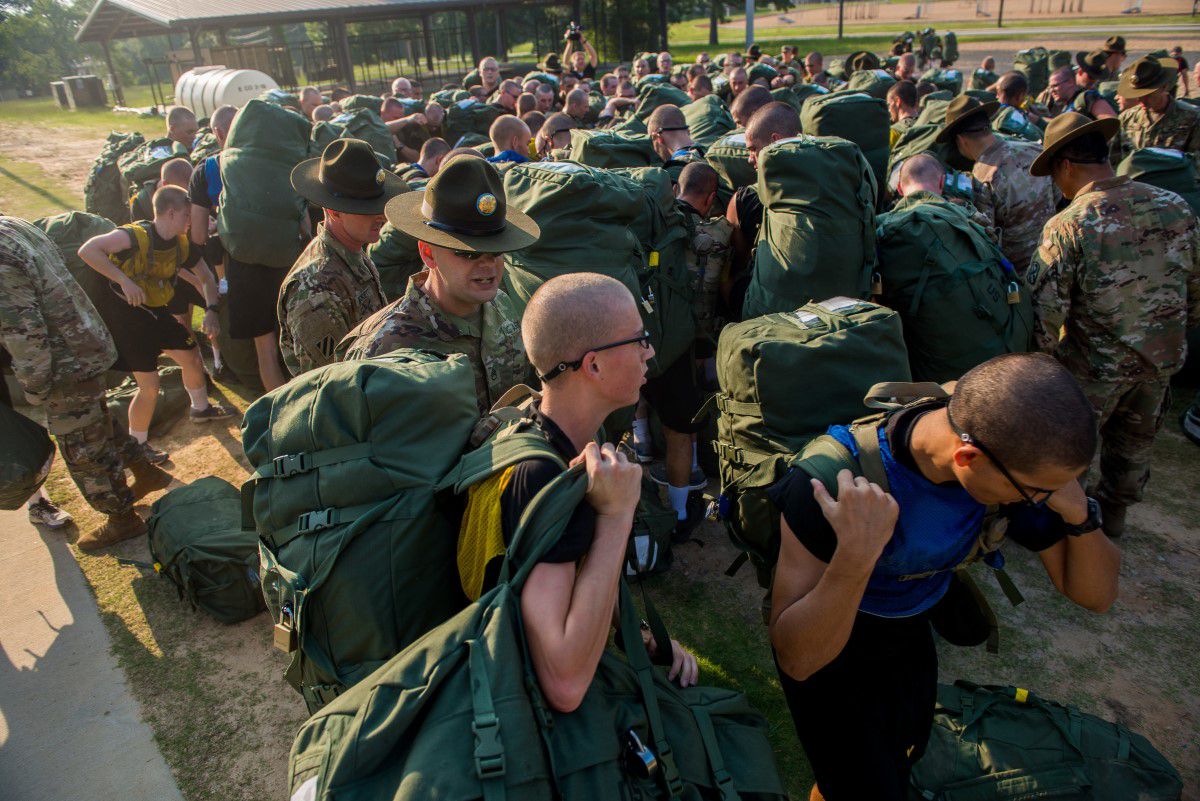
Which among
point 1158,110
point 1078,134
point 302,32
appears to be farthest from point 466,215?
point 302,32

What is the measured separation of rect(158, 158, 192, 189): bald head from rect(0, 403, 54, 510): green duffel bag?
10.8 feet

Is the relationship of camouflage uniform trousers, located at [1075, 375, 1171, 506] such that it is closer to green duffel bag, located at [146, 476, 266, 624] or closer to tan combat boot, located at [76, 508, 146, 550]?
green duffel bag, located at [146, 476, 266, 624]

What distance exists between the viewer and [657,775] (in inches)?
→ 78.3

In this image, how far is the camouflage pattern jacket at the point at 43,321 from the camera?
4.45m

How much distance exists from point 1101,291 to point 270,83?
2223 cm

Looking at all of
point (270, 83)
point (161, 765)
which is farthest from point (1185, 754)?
point (270, 83)

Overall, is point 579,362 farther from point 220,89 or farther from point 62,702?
point 220,89

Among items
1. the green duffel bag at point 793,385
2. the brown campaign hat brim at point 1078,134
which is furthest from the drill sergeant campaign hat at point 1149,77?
the green duffel bag at point 793,385

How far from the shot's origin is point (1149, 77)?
806 centimetres

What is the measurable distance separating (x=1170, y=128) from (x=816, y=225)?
277 inches

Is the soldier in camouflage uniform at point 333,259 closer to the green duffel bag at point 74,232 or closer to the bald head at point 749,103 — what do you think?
the green duffel bag at point 74,232

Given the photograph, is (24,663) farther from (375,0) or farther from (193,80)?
(375,0)

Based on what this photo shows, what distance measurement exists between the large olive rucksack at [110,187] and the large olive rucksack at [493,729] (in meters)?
10.2

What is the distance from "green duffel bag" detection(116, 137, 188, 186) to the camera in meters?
8.65
